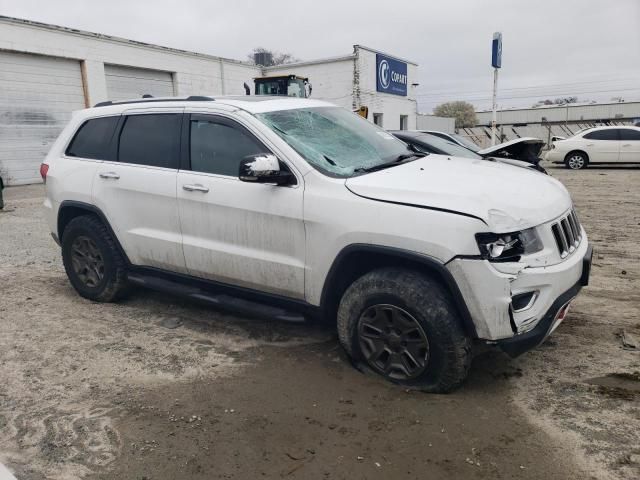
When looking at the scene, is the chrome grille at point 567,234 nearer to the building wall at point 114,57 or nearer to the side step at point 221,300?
the side step at point 221,300

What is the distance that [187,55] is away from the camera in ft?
69.8

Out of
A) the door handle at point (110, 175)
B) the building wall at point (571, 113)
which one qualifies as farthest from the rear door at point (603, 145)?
the building wall at point (571, 113)

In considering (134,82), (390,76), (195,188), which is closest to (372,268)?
(195,188)

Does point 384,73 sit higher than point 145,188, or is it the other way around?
point 384,73

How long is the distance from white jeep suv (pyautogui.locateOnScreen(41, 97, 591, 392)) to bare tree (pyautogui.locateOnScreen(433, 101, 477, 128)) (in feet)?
188

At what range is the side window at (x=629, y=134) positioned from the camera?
16.5 metres

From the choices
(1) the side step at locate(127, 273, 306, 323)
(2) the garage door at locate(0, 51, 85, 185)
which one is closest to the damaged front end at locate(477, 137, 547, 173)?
(1) the side step at locate(127, 273, 306, 323)

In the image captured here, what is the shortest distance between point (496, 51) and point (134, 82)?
1324 cm

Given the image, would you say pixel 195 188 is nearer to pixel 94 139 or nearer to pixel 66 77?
pixel 94 139

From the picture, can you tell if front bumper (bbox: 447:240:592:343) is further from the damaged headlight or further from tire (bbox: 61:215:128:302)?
tire (bbox: 61:215:128:302)

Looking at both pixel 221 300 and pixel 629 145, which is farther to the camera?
pixel 629 145

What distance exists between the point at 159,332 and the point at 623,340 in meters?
3.66

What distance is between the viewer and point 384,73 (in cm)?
2814

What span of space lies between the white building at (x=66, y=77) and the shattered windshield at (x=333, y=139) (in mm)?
14721
